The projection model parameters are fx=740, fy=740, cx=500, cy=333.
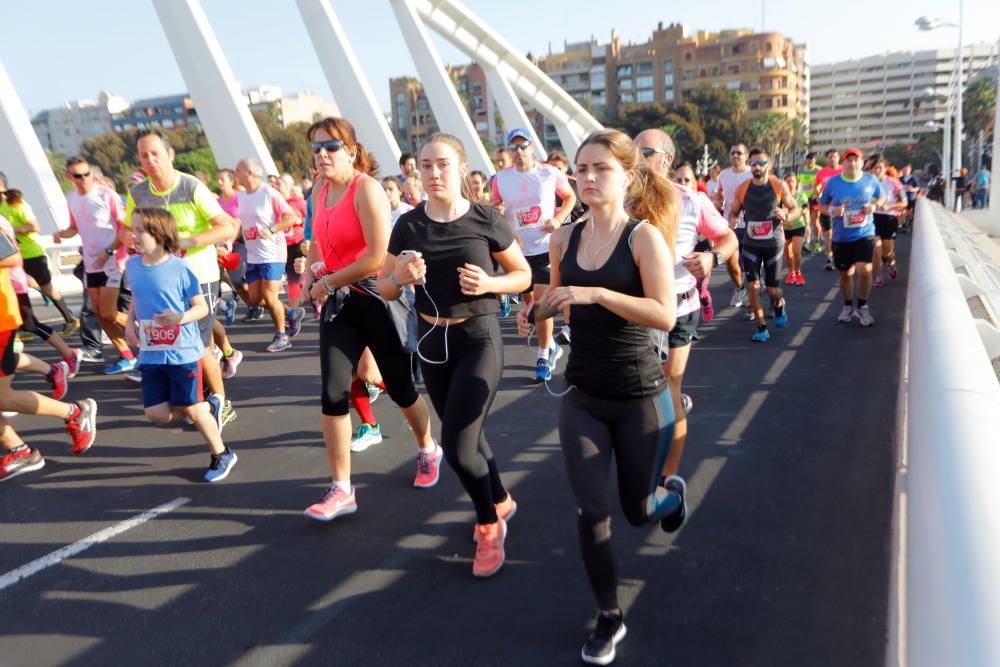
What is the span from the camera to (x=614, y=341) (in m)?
2.71

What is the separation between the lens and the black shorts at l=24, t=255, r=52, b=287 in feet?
29.9

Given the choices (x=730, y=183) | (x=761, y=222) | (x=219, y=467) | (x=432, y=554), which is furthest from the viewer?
(x=730, y=183)

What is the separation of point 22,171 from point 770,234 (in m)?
14.7

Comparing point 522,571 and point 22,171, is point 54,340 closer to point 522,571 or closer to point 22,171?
point 522,571

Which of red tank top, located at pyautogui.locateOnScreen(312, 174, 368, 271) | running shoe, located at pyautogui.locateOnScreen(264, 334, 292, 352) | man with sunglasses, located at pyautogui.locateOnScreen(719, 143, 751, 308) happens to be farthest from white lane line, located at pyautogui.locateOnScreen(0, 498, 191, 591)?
man with sunglasses, located at pyautogui.locateOnScreen(719, 143, 751, 308)

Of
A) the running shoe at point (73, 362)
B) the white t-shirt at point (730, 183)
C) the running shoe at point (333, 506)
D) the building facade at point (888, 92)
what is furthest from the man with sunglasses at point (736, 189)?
the building facade at point (888, 92)

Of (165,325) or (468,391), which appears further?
(165,325)

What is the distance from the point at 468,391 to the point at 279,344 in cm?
579

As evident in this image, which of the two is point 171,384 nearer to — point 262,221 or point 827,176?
point 262,221

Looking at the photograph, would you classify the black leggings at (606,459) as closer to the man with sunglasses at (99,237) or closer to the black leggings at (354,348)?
the black leggings at (354,348)

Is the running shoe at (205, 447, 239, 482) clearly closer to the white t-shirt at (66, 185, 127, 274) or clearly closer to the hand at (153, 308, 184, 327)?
the hand at (153, 308, 184, 327)

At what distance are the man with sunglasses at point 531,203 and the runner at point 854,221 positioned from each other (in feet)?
11.3

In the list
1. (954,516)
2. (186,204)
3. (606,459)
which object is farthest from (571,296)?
(186,204)

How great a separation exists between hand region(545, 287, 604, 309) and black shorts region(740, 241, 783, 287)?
6.33m
